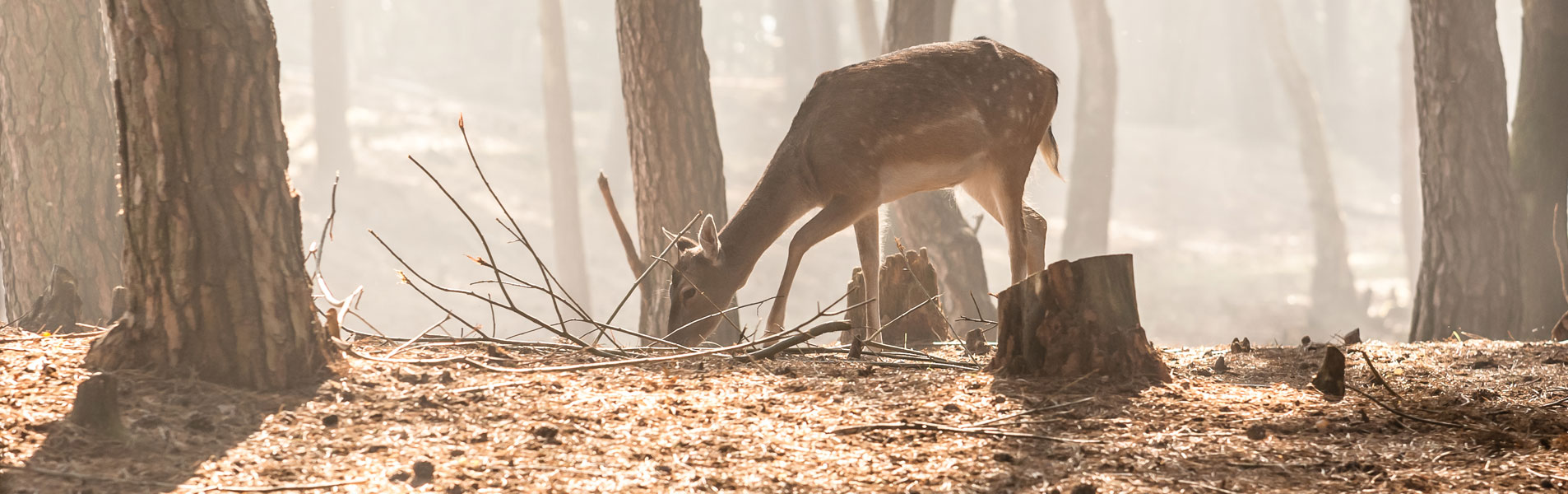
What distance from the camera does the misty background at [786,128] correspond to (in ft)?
74.7

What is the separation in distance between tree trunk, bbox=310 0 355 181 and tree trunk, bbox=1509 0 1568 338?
70.1ft

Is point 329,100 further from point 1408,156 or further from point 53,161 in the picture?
point 1408,156

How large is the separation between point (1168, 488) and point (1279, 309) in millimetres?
20670

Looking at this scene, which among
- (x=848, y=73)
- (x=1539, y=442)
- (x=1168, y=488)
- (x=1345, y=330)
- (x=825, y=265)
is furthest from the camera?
(x=825, y=265)

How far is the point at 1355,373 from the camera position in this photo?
16.6 ft

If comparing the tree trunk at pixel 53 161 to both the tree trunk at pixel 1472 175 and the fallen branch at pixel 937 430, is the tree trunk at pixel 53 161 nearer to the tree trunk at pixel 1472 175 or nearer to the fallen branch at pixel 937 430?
the fallen branch at pixel 937 430

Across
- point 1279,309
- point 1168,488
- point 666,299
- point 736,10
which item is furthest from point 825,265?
point 736,10

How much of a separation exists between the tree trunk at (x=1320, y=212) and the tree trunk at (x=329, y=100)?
1976 centimetres

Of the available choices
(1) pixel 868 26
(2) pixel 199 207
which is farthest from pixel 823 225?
(1) pixel 868 26

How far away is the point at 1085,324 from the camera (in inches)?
187

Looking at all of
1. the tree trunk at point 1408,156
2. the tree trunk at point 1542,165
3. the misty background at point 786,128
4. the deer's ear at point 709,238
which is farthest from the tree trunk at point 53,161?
the tree trunk at point 1408,156

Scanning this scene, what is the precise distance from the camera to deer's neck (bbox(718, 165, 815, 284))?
660 cm

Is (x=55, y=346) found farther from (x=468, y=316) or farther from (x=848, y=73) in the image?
(x=468, y=316)

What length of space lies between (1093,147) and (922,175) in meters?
13.8
